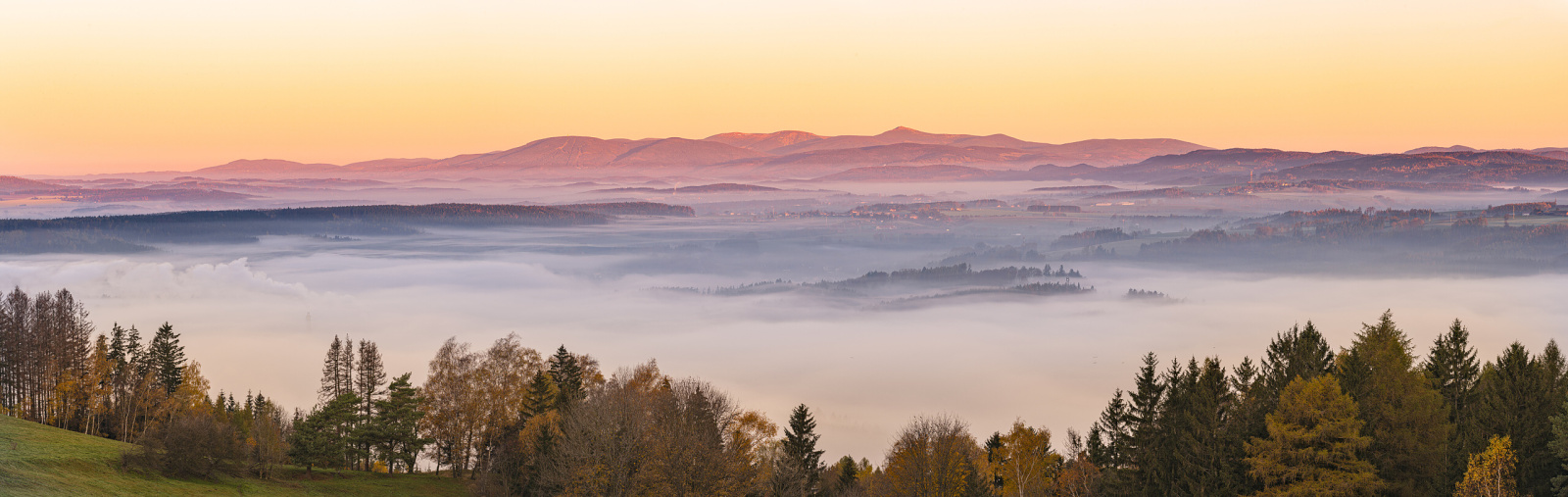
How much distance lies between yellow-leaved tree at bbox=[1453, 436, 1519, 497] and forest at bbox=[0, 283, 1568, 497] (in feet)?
0.64

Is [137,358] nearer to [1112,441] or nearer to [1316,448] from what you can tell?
[1112,441]

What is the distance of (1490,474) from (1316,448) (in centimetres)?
527

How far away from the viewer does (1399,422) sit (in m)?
37.8

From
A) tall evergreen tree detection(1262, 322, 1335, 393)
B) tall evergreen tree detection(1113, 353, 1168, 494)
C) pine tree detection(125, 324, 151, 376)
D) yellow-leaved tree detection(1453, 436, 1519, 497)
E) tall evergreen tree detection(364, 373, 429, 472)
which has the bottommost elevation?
tall evergreen tree detection(364, 373, 429, 472)

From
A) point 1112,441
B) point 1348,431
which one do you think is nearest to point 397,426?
point 1112,441

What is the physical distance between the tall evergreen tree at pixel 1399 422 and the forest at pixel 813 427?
3.6 inches

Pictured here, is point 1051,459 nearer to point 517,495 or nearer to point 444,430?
point 517,495

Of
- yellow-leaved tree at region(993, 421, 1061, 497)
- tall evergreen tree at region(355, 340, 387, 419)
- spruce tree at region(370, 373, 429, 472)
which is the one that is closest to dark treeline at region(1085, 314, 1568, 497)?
yellow-leaved tree at region(993, 421, 1061, 497)

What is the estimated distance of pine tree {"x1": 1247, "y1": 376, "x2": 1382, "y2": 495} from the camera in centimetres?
3494

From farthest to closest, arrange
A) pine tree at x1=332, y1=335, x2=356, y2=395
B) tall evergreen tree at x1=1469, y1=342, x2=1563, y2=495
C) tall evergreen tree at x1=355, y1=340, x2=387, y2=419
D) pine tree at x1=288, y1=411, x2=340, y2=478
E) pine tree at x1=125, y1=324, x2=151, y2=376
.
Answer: pine tree at x1=332, y1=335, x2=356, y2=395 < pine tree at x1=125, y1=324, x2=151, y2=376 < tall evergreen tree at x1=355, y1=340, x2=387, y2=419 < pine tree at x1=288, y1=411, x2=340, y2=478 < tall evergreen tree at x1=1469, y1=342, x2=1563, y2=495

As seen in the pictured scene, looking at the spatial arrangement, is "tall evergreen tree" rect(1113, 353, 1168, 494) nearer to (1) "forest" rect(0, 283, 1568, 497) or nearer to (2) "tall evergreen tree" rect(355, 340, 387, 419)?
(1) "forest" rect(0, 283, 1568, 497)

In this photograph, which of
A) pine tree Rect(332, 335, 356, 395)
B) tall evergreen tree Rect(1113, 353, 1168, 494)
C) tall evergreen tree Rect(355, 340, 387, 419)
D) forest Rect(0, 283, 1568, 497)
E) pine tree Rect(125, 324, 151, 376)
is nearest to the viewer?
forest Rect(0, 283, 1568, 497)

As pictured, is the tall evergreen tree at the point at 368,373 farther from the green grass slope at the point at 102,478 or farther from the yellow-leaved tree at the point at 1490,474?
the yellow-leaved tree at the point at 1490,474

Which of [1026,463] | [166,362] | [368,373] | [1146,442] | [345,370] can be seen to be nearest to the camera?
[1146,442]
